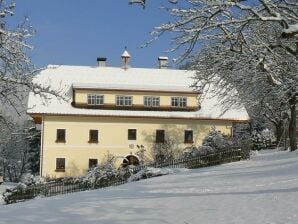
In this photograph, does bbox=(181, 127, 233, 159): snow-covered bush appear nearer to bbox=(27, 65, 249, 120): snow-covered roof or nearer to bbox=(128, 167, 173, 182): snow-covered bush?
bbox=(128, 167, 173, 182): snow-covered bush

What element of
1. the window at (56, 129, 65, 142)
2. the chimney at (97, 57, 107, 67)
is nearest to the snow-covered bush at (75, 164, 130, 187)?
the window at (56, 129, 65, 142)

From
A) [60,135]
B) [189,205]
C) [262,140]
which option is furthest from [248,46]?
[60,135]

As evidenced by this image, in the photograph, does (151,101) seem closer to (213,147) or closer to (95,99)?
(95,99)

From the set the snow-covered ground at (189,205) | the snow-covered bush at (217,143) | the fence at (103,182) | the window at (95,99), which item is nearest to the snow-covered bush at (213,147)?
the snow-covered bush at (217,143)

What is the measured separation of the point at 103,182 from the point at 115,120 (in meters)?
20.8

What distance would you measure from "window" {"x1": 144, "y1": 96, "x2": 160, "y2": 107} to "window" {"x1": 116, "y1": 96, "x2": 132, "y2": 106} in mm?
1444

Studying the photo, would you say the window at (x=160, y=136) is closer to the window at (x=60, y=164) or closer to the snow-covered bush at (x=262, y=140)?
the window at (x=60, y=164)

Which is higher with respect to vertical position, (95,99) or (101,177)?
(95,99)

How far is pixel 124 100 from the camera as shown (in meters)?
47.1

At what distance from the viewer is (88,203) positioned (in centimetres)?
1479

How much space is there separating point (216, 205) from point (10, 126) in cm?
650

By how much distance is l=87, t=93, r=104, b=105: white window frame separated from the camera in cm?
4669

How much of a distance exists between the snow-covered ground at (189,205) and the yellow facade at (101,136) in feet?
92.5

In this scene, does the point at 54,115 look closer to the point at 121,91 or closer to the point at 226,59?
the point at 121,91
